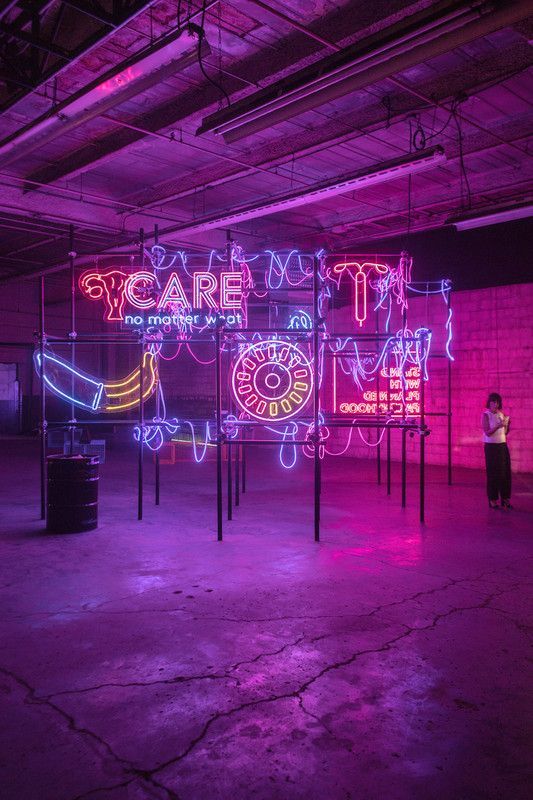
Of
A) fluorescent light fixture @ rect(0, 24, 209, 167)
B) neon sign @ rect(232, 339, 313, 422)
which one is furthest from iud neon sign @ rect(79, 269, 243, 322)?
fluorescent light fixture @ rect(0, 24, 209, 167)

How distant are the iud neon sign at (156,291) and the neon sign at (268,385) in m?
1.11

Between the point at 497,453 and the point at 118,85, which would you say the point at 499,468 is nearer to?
the point at 497,453

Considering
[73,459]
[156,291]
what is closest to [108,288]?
[156,291]

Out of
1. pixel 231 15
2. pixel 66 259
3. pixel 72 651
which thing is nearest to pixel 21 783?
pixel 72 651

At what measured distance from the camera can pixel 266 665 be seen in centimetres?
370

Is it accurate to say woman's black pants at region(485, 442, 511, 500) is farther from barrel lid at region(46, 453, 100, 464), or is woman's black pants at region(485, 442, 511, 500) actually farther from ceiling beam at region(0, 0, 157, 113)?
ceiling beam at region(0, 0, 157, 113)

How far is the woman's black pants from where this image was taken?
28.5 ft

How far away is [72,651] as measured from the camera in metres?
3.88

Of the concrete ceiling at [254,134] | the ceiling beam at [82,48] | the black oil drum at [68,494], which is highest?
the concrete ceiling at [254,134]

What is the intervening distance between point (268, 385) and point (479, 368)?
6514 millimetres

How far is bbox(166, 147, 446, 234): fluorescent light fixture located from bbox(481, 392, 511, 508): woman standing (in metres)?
3.48

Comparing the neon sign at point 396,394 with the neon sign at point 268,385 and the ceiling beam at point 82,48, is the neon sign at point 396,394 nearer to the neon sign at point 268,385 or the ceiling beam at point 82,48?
the neon sign at point 268,385

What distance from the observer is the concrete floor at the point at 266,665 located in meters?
2.66

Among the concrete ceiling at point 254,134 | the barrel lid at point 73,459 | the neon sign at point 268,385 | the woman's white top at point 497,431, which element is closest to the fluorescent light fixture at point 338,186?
the concrete ceiling at point 254,134
